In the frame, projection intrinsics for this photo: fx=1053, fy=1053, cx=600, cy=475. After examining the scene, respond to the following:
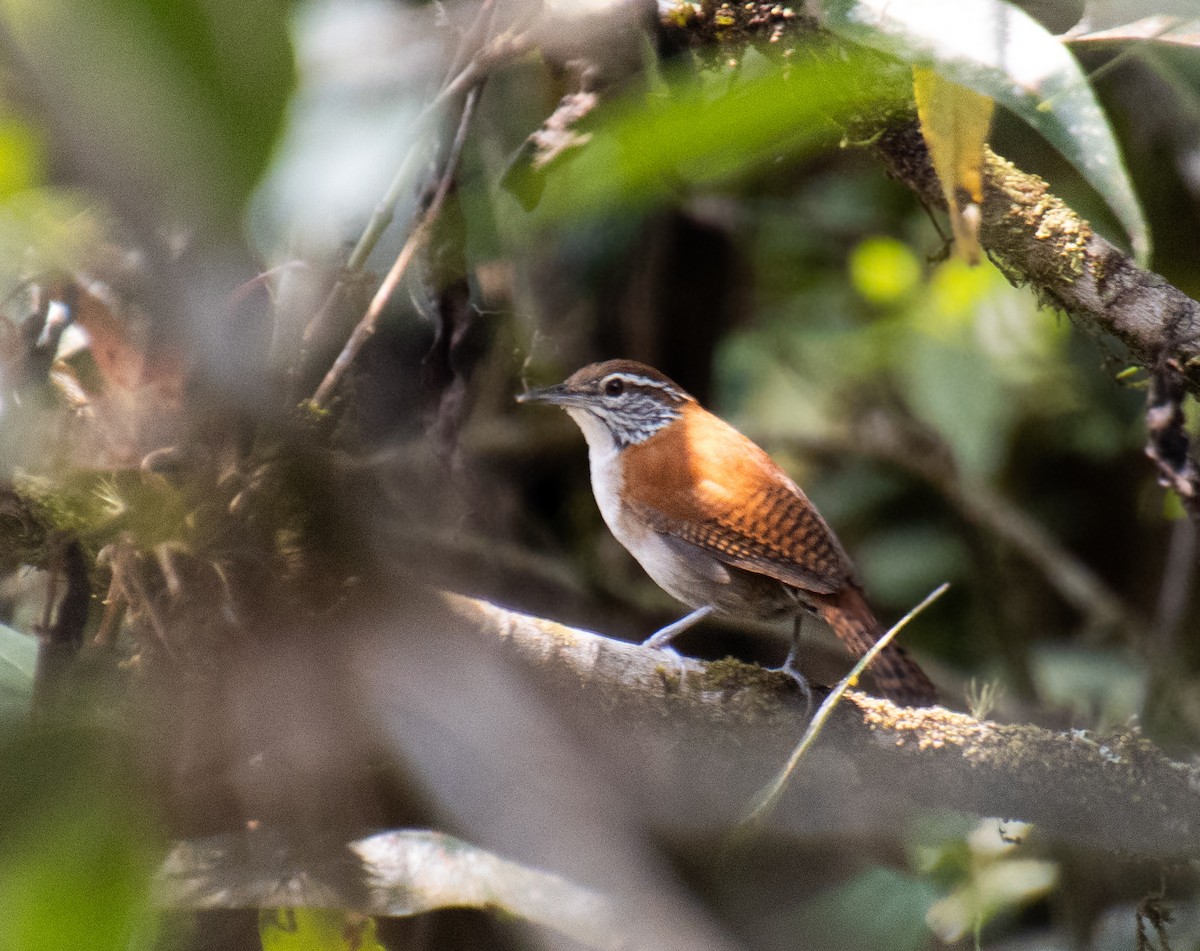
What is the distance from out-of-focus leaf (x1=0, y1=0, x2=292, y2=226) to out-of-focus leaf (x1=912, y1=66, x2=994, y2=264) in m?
1.08

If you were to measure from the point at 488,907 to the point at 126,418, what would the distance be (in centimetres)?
125

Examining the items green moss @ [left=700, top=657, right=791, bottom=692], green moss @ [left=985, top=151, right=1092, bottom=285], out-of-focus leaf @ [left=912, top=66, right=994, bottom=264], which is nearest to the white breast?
green moss @ [left=700, top=657, right=791, bottom=692]

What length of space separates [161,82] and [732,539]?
6.80ft

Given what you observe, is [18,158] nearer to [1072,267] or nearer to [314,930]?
[314,930]

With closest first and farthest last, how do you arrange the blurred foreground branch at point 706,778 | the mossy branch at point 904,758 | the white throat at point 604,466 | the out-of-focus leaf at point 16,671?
the out-of-focus leaf at point 16,671
the blurred foreground branch at point 706,778
the mossy branch at point 904,758
the white throat at point 604,466

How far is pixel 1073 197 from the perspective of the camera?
8.73 feet

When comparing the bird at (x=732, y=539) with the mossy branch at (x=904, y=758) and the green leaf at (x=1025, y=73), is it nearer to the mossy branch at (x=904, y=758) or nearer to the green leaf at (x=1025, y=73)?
the mossy branch at (x=904, y=758)

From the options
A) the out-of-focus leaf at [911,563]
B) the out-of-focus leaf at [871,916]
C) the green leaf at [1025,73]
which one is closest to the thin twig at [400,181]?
the green leaf at [1025,73]

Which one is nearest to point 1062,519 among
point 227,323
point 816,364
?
point 816,364

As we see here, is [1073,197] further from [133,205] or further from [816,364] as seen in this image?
[133,205]

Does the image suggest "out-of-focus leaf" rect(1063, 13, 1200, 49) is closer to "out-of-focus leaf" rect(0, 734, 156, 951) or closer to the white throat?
the white throat

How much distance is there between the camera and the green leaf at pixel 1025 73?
1186 millimetres

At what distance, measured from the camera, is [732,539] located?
2475mm

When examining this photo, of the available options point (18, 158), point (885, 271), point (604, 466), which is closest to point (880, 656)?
point (604, 466)
